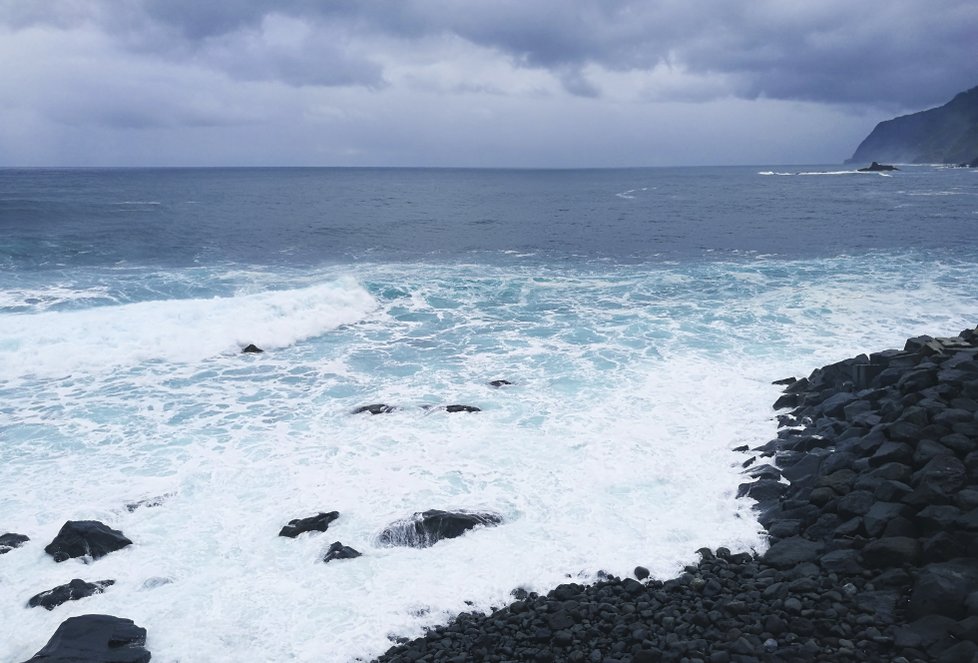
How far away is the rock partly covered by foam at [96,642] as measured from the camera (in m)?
7.44

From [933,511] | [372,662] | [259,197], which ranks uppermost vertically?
[259,197]

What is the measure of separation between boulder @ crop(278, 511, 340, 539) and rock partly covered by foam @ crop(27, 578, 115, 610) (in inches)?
92.2

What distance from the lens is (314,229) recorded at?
162 ft

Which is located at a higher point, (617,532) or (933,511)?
(933,511)

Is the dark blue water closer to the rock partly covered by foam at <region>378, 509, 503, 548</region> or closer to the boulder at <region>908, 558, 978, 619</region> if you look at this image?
the rock partly covered by foam at <region>378, 509, 503, 548</region>

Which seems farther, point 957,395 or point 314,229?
point 314,229

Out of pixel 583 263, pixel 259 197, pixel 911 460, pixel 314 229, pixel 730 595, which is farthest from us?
pixel 259 197

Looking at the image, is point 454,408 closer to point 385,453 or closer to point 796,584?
point 385,453

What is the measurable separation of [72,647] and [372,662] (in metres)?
3.36

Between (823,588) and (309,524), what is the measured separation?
23.4 feet

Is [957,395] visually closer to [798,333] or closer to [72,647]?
[798,333]

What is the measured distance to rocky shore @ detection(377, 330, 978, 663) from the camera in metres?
7.22

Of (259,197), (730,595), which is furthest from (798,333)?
(259,197)

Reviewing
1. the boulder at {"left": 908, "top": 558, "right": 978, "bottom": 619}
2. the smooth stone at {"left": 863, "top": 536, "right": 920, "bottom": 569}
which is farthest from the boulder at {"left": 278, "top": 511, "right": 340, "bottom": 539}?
the boulder at {"left": 908, "top": 558, "right": 978, "bottom": 619}
